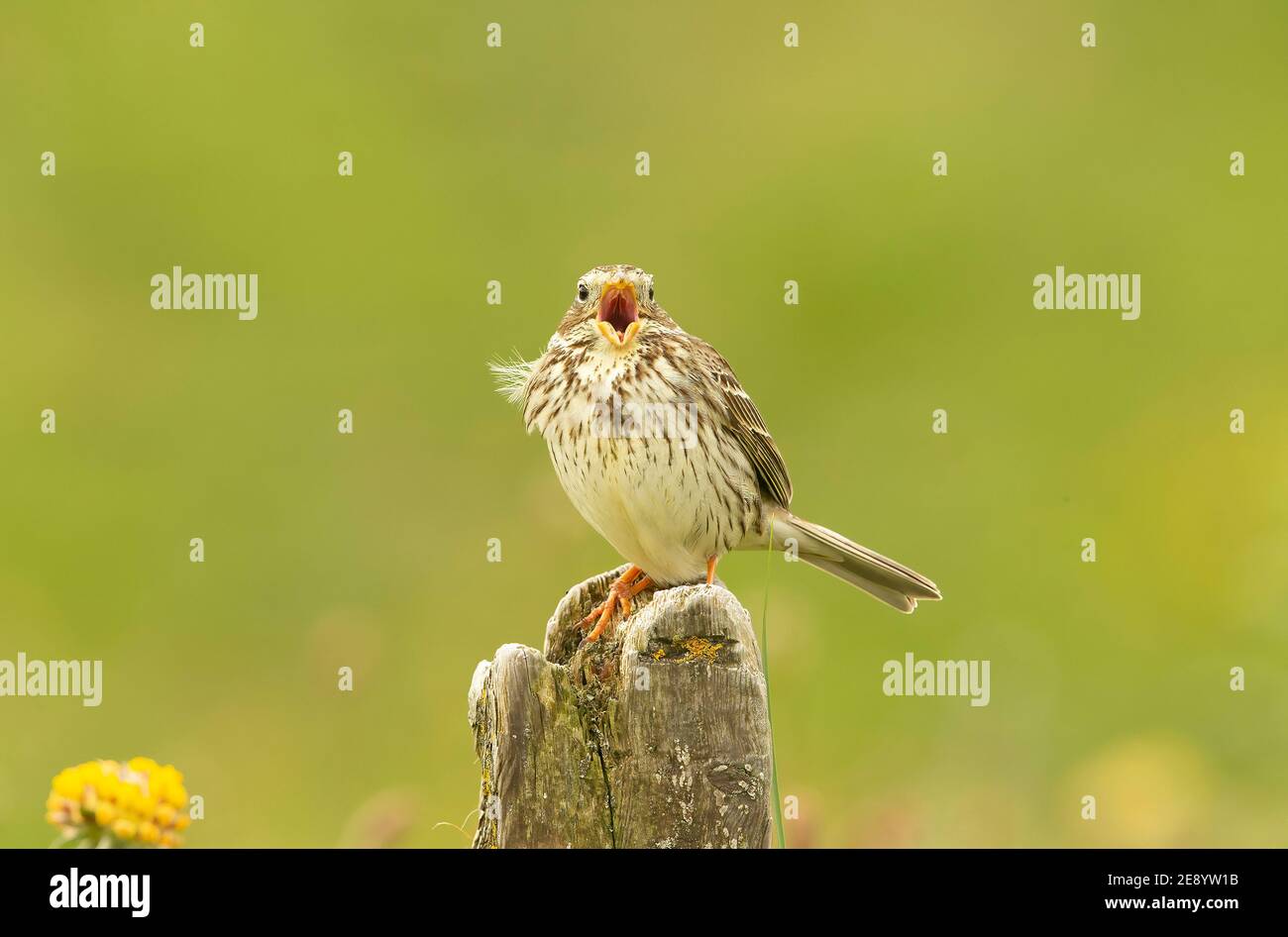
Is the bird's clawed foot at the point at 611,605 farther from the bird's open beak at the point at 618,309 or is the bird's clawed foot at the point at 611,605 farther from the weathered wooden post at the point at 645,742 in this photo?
the bird's open beak at the point at 618,309

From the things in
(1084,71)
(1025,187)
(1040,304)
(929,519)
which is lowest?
(929,519)

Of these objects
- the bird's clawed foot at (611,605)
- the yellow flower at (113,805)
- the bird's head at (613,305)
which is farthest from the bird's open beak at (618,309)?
the yellow flower at (113,805)

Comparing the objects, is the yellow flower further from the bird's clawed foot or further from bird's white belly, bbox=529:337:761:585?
bird's white belly, bbox=529:337:761:585

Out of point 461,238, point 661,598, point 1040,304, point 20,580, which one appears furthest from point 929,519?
point 661,598

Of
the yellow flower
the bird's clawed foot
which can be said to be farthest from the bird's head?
the yellow flower

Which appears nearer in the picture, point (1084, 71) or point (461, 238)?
point (461, 238)

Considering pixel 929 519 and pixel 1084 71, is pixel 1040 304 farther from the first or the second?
pixel 1084 71

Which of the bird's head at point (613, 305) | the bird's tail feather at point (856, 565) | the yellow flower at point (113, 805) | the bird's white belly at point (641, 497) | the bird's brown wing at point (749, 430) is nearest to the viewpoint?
the yellow flower at point (113, 805)
